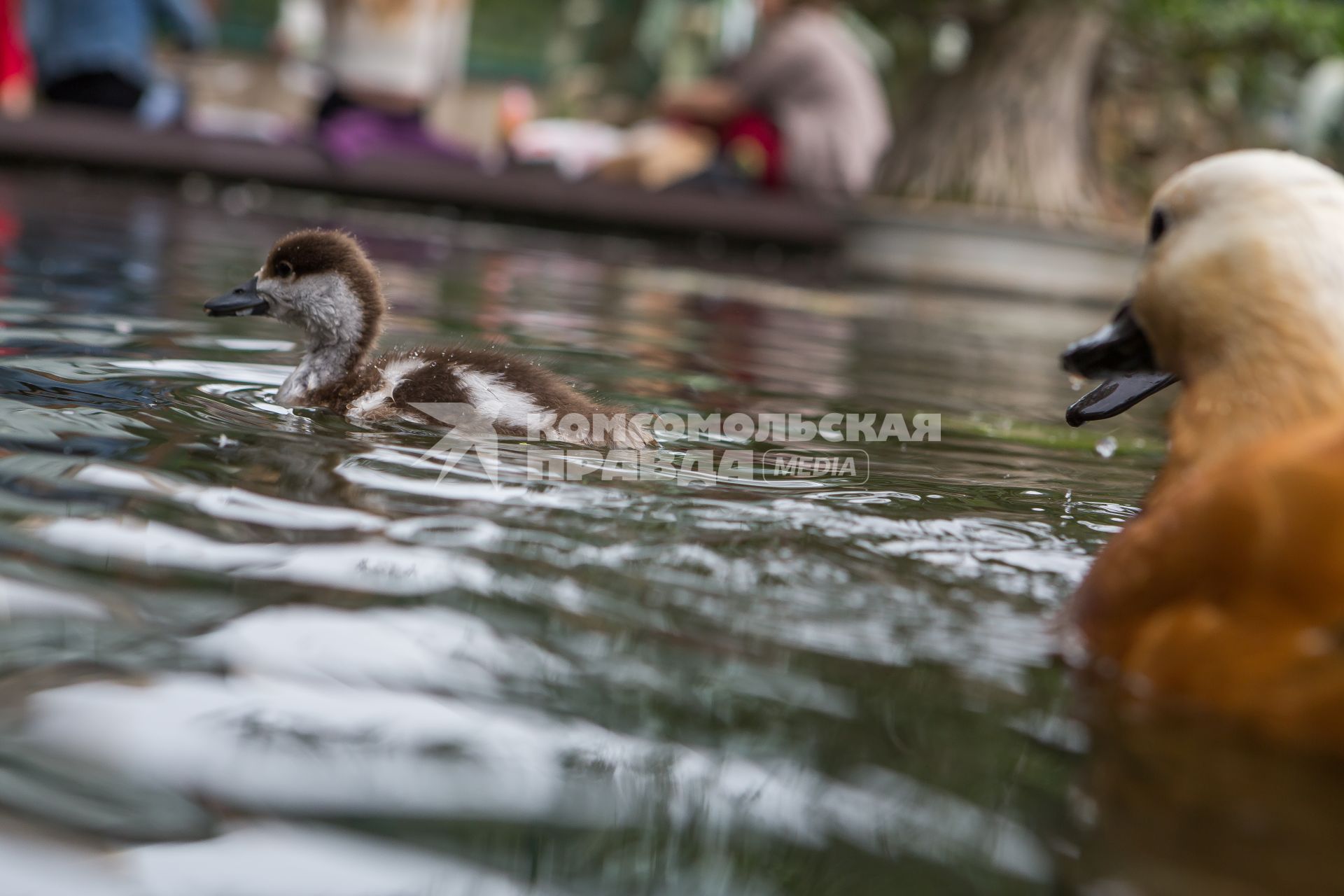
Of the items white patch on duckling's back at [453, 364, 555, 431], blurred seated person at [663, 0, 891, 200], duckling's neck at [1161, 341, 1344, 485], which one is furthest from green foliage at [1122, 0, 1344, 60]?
duckling's neck at [1161, 341, 1344, 485]

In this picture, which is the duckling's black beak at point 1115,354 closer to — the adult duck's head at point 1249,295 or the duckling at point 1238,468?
the duckling at point 1238,468

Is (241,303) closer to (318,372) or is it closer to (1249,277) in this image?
(318,372)

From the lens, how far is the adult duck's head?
251 centimetres

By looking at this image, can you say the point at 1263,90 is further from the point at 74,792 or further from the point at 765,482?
the point at 74,792

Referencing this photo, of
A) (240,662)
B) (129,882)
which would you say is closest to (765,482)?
(240,662)

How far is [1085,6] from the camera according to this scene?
13.2 m

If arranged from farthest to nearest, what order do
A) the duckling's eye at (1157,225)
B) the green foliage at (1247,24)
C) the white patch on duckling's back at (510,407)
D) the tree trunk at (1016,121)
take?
1. the tree trunk at (1016,121)
2. the green foliage at (1247,24)
3. the white patch on duckling's back at (510,407)
4. the duckling's eye at (1157,225)

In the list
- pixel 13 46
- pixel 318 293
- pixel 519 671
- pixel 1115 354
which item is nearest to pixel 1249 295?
pixel 1115 354

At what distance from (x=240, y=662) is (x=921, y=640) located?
1039 millimetres

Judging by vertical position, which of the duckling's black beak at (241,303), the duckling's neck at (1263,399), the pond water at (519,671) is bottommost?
the pond water at (519,671)

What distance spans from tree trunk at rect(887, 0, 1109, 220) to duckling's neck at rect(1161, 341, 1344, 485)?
37.0 feet

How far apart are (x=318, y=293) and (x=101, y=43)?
7.49 meters

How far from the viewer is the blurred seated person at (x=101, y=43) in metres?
10.8

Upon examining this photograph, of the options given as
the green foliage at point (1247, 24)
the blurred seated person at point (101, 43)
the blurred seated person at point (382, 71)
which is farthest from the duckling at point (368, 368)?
the green foliage at point (1247, 24)
